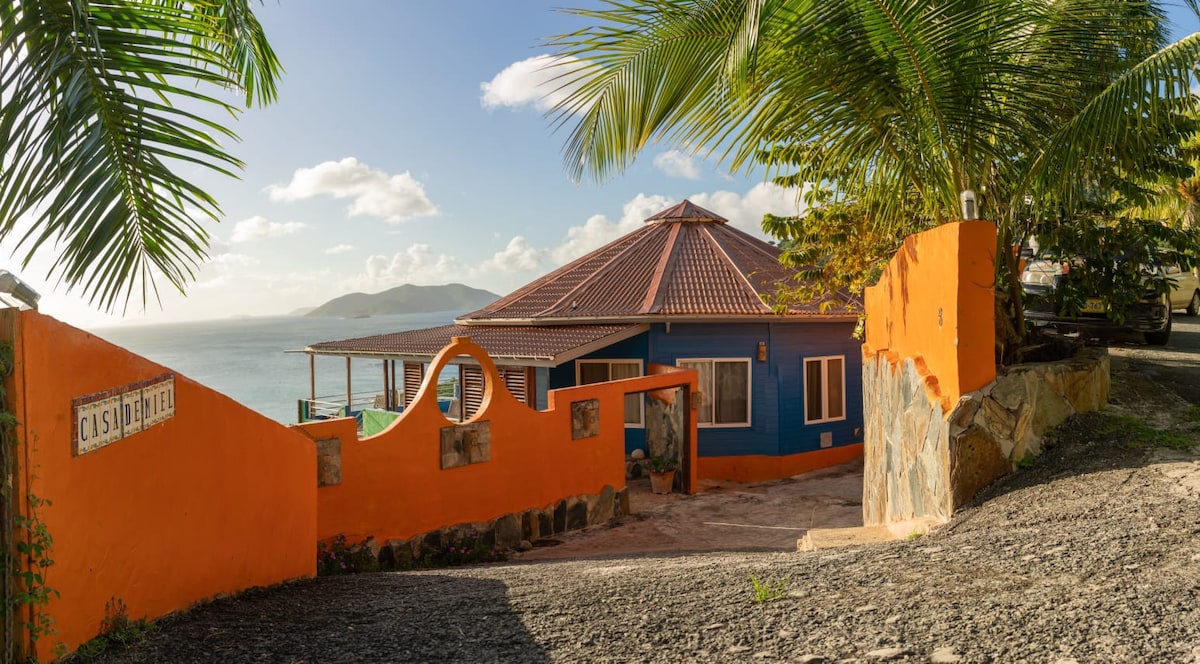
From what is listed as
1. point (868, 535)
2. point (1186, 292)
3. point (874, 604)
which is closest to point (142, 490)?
point (874, 604)

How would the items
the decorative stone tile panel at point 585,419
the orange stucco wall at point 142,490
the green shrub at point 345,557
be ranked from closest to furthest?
the orange stucco wall at point 142,490
the green shrub at point 345,557
the decorative stone tile panel at point 585,419

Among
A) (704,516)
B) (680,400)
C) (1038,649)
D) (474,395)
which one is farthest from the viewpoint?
(474,395)

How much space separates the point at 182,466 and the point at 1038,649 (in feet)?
13.9

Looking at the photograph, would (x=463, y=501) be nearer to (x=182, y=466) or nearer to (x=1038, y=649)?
(x=182, y=466)

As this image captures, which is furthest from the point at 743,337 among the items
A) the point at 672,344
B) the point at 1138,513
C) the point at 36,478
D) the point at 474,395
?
the point at 36,478

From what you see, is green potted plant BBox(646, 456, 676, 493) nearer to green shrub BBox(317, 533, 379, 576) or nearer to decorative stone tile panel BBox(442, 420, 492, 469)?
decorative stone tile panel BBox(442, 420, 492, 469)

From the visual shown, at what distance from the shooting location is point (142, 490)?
385cm

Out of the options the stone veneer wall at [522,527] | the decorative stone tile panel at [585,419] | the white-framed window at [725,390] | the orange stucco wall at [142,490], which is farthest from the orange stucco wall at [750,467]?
the orange stucco wall at [142,490]

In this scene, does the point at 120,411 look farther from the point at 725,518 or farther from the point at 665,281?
the point at 665,281

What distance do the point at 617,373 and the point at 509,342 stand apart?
217 cm

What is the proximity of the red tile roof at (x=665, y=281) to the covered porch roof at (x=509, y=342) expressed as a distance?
24 cm

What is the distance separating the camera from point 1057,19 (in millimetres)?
5602

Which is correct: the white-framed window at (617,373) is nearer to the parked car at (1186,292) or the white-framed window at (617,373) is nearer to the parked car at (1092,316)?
the parked car at (1092,316)

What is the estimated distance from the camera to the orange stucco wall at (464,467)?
7.75 m
